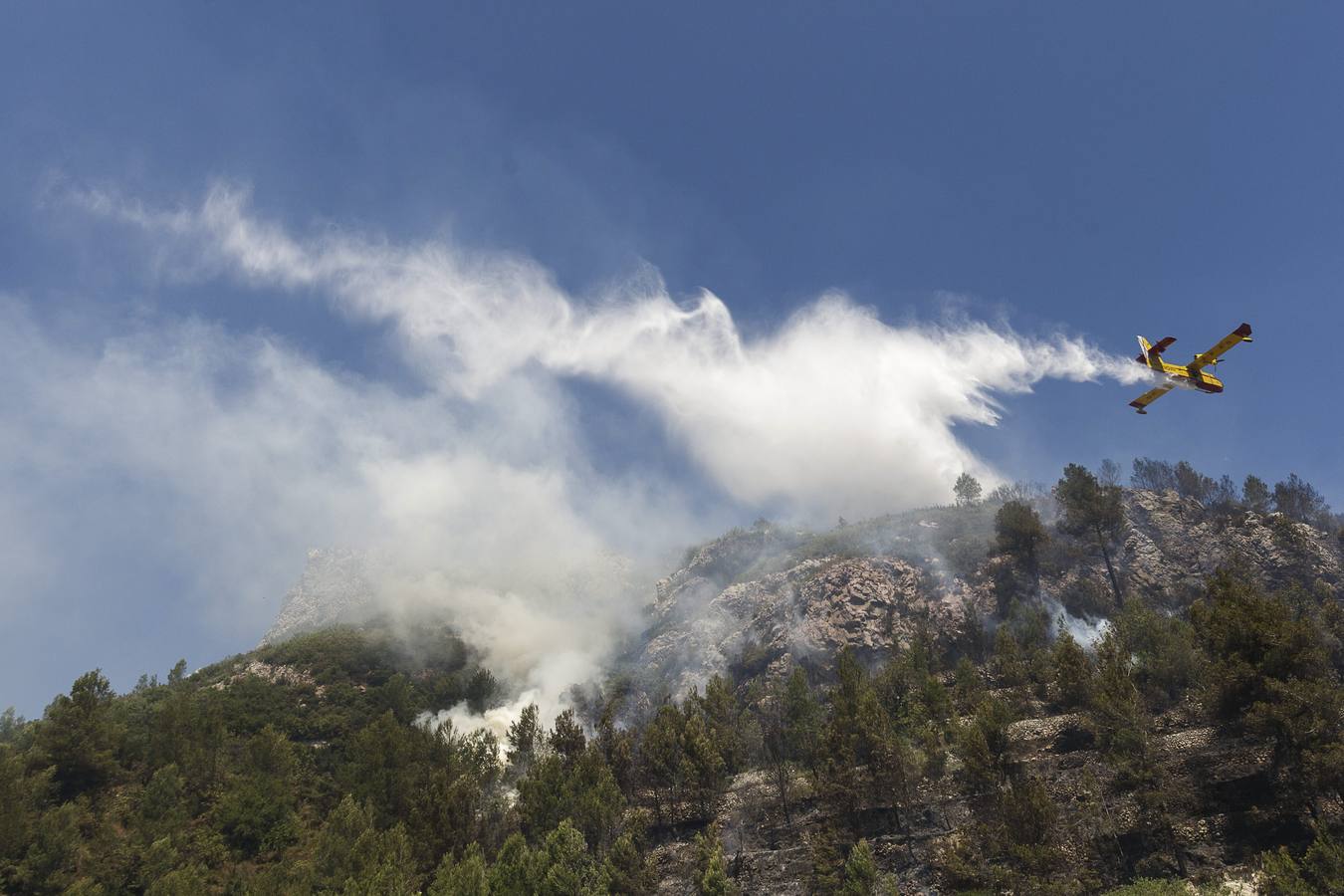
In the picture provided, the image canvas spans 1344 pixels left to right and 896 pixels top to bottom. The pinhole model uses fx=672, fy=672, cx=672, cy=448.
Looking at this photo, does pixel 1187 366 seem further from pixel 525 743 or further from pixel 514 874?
pixel 525 743

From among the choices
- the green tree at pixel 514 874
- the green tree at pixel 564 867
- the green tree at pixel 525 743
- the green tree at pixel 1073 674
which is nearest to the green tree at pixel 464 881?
the green tree at pixel 514 874

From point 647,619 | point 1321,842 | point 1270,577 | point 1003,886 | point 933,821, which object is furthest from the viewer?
point 647,619

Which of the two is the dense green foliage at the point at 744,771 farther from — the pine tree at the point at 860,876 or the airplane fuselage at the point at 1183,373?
the airplane fuselage at the point at 1183,373

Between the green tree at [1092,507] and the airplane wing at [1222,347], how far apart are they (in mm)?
73986

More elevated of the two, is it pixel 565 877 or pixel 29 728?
pixel 29 728

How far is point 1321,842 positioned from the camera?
103 feet

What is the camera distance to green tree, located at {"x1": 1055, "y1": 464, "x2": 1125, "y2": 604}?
109562 mm

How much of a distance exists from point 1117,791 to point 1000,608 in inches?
2846

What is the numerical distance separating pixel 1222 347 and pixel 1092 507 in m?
75.9

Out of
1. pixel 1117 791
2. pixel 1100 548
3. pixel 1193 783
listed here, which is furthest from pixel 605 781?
pixel 1100 548

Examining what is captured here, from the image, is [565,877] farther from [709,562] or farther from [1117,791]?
[709,562]

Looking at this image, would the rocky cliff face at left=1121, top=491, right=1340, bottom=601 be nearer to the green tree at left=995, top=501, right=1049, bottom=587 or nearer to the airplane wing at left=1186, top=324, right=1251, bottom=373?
the green tree at left=995, top=501, right=1049, bottom=587

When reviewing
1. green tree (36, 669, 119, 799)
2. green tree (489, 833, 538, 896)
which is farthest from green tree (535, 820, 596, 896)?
green tree (36, 669, 119, 799)

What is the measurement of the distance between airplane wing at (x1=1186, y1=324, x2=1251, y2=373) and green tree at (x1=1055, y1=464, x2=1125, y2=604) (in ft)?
243
